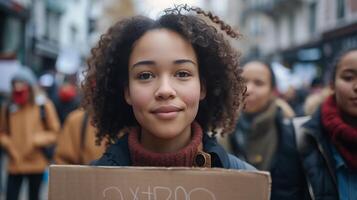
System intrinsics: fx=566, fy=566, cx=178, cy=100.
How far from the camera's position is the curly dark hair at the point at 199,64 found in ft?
6.89

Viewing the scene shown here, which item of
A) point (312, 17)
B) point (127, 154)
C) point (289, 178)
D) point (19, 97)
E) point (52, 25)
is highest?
point (312, 17)

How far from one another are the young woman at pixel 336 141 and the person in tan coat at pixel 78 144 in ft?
6.57

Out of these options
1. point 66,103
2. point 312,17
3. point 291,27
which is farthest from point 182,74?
point 291,27

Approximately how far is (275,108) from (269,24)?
1258 inches

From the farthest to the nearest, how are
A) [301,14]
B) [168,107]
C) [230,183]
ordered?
[301,14], [168,107], [230,183]

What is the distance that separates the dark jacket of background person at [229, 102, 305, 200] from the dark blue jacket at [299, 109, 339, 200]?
0.11 metres

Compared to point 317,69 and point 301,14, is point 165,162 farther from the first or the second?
point 301,14

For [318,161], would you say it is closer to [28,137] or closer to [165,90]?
[165,90]

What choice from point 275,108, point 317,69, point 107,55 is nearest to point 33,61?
point 317,69

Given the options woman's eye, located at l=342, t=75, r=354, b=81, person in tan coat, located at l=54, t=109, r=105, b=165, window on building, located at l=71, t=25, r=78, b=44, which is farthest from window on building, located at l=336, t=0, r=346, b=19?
woman's eye, located at l=342, t=75, r=354, b=81

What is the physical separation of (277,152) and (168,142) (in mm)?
1635

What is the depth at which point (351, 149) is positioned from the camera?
99.4 inches

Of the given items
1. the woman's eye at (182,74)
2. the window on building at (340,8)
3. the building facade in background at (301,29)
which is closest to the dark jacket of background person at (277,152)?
the woman's eye at (182,74)

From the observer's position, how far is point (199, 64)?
2139 millimetres
